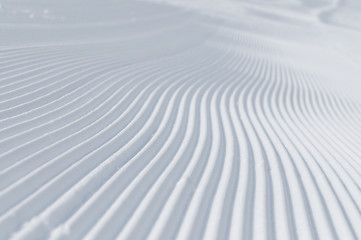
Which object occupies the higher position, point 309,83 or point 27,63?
point 309,83

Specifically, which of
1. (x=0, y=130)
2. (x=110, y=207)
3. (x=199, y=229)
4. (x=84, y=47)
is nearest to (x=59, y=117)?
(x=0, y=130)

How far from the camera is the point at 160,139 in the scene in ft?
14.4

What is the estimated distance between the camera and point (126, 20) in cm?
1127

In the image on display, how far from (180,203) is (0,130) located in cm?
173

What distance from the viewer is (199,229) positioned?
9.67ft

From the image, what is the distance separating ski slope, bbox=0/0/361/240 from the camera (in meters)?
3.02

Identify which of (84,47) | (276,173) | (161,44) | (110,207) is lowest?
(110,207)

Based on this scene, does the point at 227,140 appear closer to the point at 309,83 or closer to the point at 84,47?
the point at 84,47

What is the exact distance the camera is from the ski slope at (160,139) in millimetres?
3016

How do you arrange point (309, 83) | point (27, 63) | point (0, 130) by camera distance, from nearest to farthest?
point (0, 130)
point (27, 63)
point (309, 83)

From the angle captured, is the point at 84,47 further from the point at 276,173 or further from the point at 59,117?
the point at 276,173

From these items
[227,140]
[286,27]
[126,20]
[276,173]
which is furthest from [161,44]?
[286,27]

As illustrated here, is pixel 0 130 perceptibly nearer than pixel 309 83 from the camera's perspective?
Yes

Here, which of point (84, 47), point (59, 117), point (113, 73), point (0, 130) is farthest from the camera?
point (84, 47)
